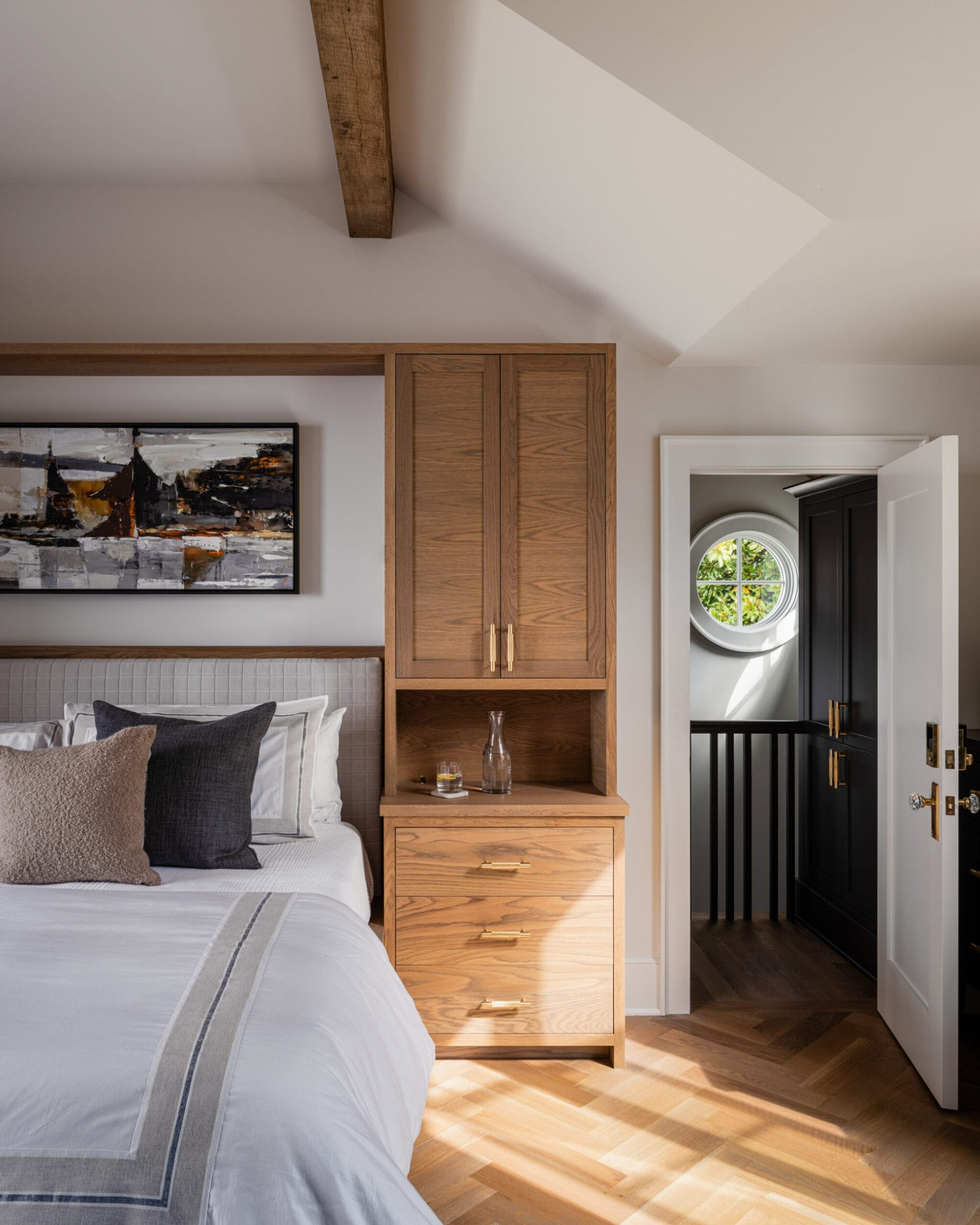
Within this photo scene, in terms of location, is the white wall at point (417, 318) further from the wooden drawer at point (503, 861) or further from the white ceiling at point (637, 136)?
the wooden drawer at point (503, 861)

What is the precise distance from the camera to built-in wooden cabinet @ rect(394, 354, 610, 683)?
→ 2.76 metres

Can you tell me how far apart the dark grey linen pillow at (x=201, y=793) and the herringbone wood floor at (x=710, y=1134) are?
3.00ft

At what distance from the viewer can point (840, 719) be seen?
147 inches

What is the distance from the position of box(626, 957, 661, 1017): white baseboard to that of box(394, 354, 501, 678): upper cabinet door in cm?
121

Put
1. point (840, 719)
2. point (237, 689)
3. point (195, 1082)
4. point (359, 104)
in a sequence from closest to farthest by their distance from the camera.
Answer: point (195, 1082)
point (359, 104)
point (237, 689)
point (840, 719)

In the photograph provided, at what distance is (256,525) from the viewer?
10.2ft

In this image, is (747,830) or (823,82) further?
(747,830)

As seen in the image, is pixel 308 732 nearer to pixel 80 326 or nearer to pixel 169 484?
pixel 169 484

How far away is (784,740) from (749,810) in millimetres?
417

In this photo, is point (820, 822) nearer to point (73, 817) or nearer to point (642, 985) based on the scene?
point (642, 985)

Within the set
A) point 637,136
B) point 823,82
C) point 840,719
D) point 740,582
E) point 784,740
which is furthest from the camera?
point 740,582

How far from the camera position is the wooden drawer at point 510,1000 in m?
2.66

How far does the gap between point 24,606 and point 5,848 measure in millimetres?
1299

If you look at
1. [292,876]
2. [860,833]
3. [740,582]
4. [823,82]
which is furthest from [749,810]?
[823,82]
